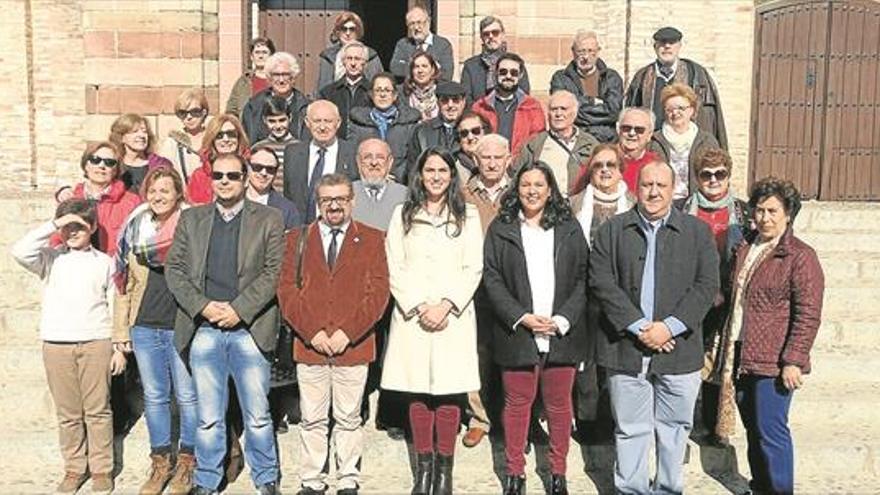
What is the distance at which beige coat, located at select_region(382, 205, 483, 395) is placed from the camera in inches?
205

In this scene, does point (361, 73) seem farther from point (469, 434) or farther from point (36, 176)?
point (36, 176)

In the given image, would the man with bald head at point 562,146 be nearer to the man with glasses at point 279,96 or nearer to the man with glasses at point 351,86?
the man with glasses at point 351,86

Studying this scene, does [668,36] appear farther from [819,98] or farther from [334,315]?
[819,98]

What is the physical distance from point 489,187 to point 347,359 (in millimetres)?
1367

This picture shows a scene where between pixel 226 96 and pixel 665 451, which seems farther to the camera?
pixel 226 96

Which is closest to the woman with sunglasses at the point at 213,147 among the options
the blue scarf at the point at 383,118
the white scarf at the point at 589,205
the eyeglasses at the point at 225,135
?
the eyeglasses at the point at 225,135

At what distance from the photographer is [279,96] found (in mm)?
6918

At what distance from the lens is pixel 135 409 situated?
6.29 meters

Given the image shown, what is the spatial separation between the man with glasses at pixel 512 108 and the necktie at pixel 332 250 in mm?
1932

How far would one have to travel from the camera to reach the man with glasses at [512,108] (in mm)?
6723

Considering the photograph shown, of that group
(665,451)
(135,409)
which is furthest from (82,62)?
(665,451)

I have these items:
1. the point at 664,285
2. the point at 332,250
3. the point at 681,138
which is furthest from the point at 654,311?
the point at 332,250

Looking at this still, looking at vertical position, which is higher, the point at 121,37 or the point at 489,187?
the point at 121,37

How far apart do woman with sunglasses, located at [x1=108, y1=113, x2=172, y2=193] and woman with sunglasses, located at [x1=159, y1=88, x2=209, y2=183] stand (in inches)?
11.4
